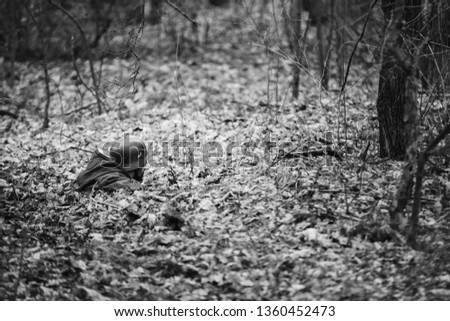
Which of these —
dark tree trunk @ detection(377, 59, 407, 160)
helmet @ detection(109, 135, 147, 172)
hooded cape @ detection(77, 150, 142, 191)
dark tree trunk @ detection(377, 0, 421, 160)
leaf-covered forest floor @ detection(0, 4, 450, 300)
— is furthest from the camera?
helmet @ detection(109, 135, 147, 172)

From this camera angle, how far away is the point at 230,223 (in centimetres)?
625

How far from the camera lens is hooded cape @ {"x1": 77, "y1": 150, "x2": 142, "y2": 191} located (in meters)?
7.37

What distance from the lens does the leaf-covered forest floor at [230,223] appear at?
513cm

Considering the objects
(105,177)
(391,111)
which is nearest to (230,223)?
(105,177)

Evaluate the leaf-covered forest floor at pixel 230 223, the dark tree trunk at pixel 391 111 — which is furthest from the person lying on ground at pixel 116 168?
the dark tree trunk at pixel 391 111

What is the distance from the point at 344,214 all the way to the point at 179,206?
185cm

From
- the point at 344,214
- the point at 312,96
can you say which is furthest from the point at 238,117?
the point at 344,214

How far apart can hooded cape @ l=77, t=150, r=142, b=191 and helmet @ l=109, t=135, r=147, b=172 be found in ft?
0.25

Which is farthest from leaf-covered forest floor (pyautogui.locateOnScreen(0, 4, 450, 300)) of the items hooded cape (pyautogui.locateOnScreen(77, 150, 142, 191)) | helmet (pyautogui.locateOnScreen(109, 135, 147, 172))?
helmet (pyautogui.locateOnScreen(109, 135, 147, 172))

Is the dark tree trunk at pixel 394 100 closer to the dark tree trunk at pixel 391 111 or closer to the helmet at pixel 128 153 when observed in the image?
the dark tree trunk at pixel 391 111

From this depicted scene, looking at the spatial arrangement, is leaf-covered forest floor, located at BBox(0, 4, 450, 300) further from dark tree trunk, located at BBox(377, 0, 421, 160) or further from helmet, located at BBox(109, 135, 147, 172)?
helmet, located at BBox(109, 135, 147, 172)

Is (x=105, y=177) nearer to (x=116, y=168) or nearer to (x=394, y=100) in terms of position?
(x=116, y=168)

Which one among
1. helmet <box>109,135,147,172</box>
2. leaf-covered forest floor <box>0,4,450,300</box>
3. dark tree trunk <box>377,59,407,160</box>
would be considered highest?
dark tree trunk <box>377,59,407,160</box>

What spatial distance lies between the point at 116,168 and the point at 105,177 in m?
0.22
